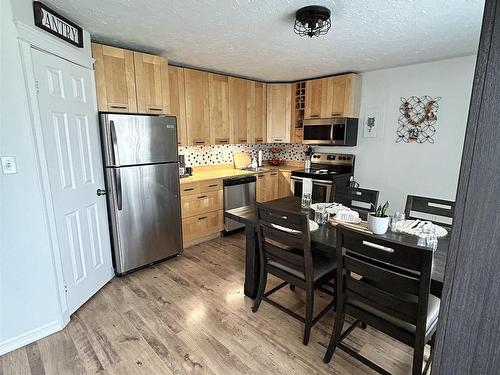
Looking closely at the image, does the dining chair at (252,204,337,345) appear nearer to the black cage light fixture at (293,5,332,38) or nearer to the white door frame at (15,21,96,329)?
the black cage light fixture at (293,5,332,38)

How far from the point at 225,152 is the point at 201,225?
1.39 m

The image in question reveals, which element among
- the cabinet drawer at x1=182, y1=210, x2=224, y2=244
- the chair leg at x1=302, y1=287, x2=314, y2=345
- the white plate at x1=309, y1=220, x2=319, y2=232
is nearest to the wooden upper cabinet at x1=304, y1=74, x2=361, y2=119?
the cabinet drawer at x1=182, y1=210, x2=224, y2=244

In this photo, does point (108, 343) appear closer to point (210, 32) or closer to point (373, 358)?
point (373, 358)

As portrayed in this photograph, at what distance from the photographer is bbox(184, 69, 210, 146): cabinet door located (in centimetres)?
347

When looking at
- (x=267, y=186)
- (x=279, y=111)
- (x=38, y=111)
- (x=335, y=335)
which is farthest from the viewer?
(x=279, y=111)

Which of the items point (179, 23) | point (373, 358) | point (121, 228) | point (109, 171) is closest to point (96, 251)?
point (121, 228)

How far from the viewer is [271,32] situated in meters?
2.32

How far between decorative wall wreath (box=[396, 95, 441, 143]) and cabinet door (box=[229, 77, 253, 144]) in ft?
6.90

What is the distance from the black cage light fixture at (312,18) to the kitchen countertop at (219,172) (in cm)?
206

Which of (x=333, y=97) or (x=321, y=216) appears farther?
→ (x=333, y=97)

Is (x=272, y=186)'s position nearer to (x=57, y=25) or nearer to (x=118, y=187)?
(x=118, y=187)

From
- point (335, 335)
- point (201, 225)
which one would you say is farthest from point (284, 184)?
point (335, 335)

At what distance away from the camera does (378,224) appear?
1.80 meters

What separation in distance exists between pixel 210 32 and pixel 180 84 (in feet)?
3.81
